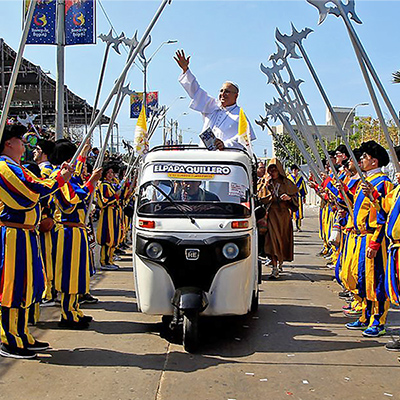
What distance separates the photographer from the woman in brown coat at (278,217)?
10.3 metres

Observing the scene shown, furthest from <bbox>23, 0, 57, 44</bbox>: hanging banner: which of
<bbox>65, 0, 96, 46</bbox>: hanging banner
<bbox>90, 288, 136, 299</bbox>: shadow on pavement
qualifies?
<bbox>90, 288, 136, 299</bbox>: shadow on pavement

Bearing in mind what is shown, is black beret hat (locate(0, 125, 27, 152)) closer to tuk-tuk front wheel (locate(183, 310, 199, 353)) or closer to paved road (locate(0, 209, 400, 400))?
paved road (locate(0, 209, 400, 400))

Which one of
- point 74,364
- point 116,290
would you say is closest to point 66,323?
point 74,364

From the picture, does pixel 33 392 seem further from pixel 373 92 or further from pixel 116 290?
pixel 116 290

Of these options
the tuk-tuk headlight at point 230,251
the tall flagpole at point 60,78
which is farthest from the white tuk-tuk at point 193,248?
the tall flagpole at point 60,78

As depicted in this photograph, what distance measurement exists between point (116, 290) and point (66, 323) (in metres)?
2.51

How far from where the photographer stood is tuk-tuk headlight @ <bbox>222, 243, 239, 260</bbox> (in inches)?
237

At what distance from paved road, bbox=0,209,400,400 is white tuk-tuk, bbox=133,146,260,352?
0.44m

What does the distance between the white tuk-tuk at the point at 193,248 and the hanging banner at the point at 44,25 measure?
19.7 feet

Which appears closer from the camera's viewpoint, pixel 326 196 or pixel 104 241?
pixel 326 196

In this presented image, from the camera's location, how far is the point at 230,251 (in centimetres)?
602

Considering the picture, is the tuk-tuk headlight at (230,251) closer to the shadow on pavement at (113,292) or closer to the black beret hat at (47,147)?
the black beret hat at (47,147)

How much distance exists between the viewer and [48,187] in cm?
532

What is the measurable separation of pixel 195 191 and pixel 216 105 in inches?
101
